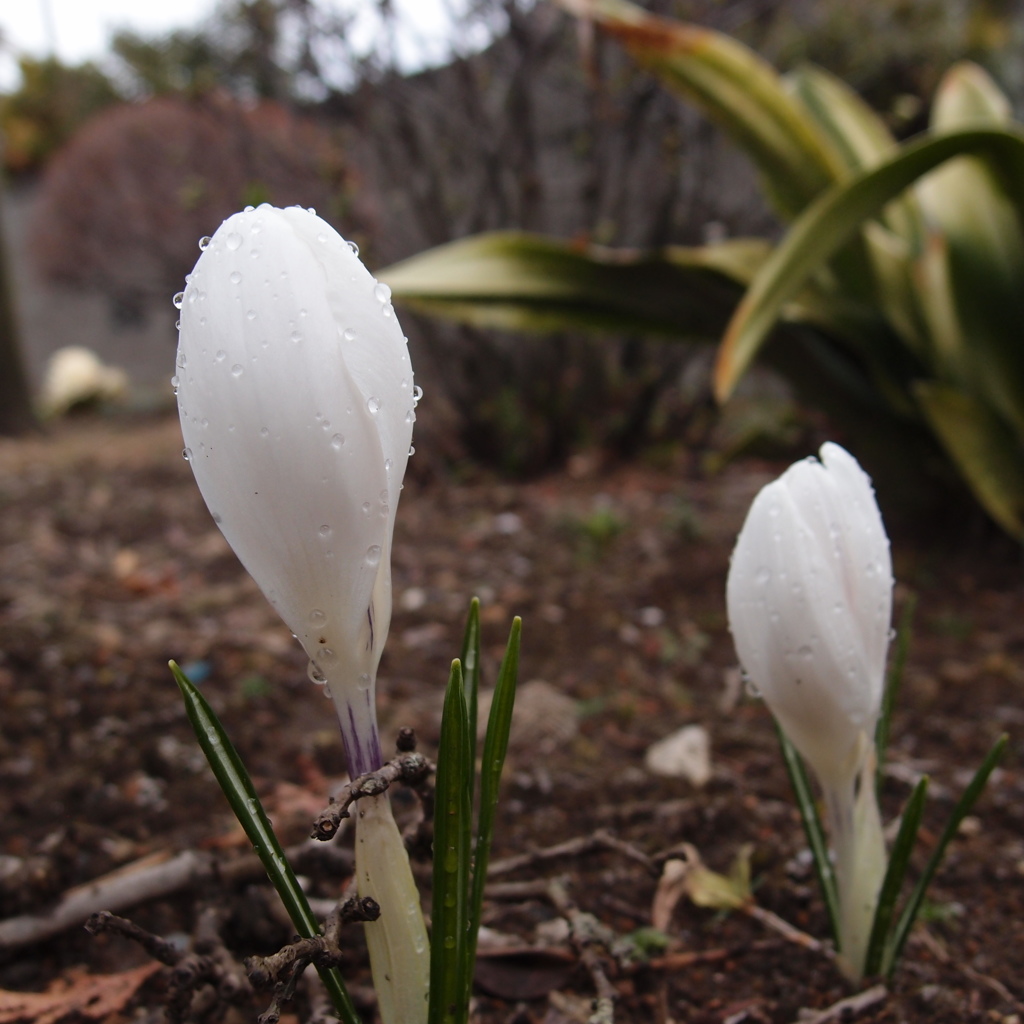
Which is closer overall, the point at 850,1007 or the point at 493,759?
the point at 493,759

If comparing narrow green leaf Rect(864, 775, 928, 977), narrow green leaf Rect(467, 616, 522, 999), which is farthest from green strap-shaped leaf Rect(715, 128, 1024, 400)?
narrow green leaf Rect(467, 616, 522, 999)

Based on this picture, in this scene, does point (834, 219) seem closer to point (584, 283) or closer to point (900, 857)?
point (584, 283)

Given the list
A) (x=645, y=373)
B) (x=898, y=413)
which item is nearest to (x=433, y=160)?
(x=645, y=373)

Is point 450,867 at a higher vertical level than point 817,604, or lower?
lower

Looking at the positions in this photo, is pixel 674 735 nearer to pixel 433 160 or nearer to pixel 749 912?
pixel 749 912

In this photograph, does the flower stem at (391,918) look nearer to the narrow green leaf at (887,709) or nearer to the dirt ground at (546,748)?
the dirt ground at (546,748)

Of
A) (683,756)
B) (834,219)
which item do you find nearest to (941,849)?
(683,756)

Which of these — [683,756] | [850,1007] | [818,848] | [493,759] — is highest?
[493,759]
